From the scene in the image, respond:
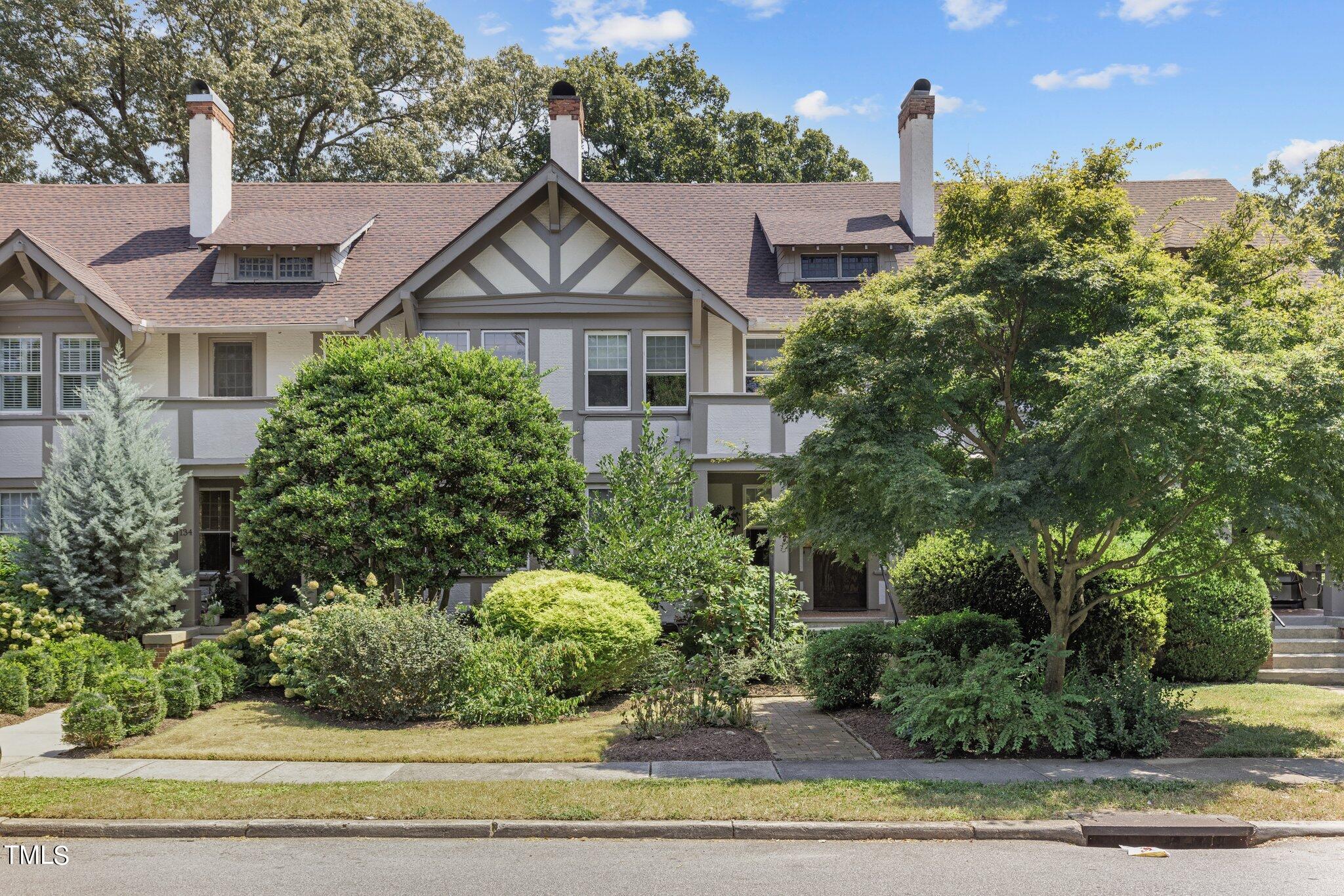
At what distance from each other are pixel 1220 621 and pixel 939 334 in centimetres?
701

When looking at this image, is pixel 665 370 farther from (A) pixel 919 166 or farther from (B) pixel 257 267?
(B) pixel 257 267

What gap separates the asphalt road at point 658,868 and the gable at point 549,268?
12.3 metres

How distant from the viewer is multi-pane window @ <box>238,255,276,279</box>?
20.1m

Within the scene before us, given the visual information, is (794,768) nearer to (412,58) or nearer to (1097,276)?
(1097,276)

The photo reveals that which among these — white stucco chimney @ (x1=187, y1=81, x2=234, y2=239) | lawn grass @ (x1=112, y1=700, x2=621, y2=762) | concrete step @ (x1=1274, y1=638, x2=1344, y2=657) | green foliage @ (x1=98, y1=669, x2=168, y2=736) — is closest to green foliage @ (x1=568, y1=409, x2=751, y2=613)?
lawn grass @ (x1=112, y1=700, x2=621, y2=762)

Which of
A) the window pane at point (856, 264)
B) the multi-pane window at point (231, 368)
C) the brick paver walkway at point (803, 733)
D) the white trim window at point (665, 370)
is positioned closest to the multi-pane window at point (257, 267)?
the multi-pane window at point (231, 368)

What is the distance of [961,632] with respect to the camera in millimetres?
12812

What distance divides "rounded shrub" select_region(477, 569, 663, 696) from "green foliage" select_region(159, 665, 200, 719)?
11.1ft

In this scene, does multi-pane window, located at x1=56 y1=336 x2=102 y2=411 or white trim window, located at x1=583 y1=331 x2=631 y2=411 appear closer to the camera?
multi-pane window, located at x1=56 y1=336 x2=102 y2=411

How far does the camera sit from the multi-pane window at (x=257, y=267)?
20125 millimetres

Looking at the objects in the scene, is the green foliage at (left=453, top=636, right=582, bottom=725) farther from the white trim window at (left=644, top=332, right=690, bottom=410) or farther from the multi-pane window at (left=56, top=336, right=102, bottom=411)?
the multi-pane window at (left=56, top=336, right=102, bottom=411)

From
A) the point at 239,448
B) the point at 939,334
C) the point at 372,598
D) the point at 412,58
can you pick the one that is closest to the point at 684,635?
the point at 372,598

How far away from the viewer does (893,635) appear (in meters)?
12.4

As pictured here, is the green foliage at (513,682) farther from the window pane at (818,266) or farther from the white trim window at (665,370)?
the window pane at (818,266)
